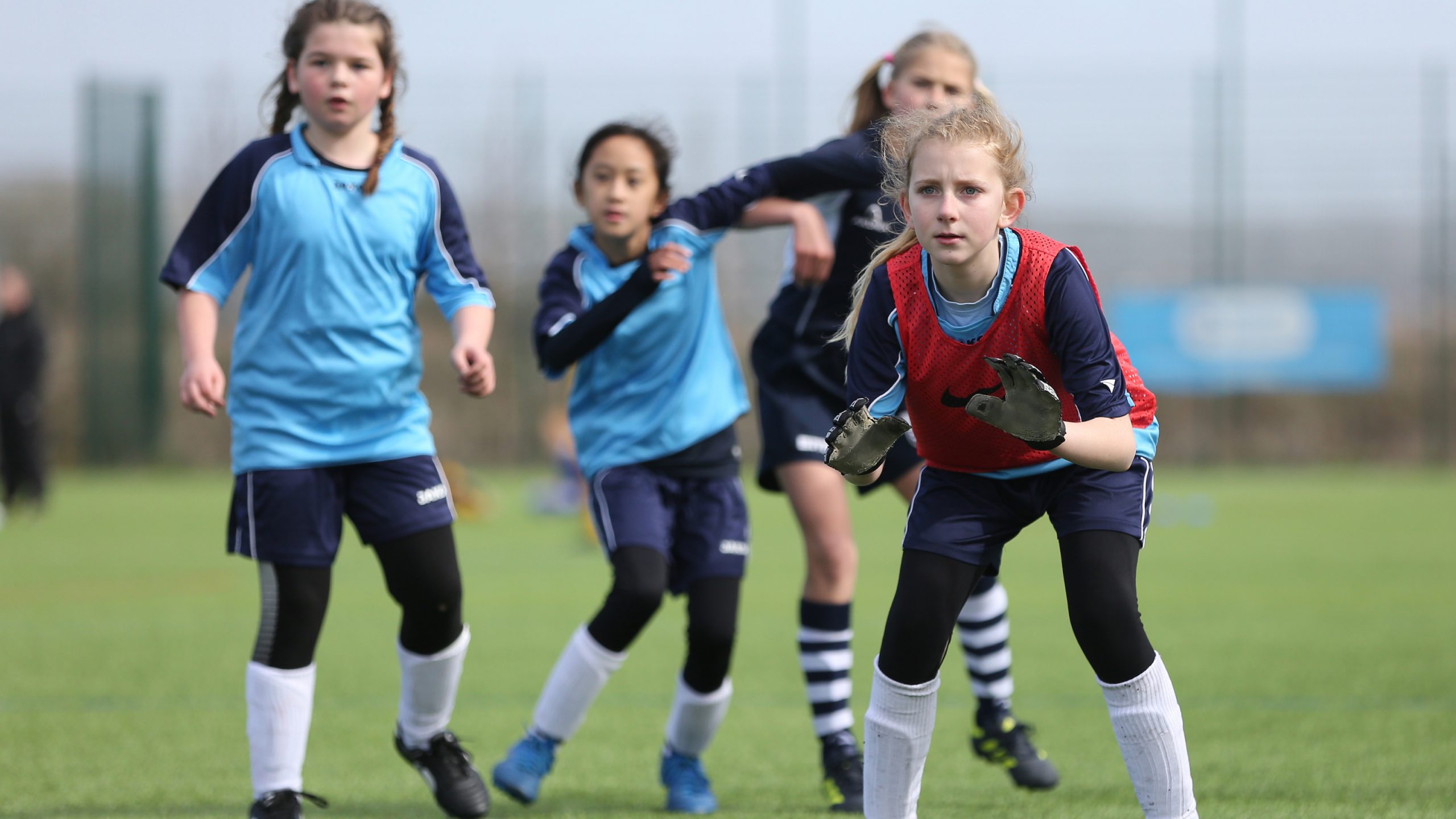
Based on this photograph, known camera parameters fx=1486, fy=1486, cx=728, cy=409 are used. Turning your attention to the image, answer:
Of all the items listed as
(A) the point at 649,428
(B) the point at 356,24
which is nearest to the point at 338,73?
(B) the point at 356,24

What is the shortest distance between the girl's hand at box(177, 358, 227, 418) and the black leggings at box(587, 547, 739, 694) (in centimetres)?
108

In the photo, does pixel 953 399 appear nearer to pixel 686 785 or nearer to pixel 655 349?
pixel 655 349

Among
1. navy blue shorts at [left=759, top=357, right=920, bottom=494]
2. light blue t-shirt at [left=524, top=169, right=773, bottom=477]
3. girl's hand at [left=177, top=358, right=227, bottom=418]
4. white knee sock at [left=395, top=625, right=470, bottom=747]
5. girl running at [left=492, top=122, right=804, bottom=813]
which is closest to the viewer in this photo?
girl's hand at [left=177, top=358, right=227, bottom=418]

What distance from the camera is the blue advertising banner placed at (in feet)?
60.8

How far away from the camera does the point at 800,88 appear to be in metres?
20.9

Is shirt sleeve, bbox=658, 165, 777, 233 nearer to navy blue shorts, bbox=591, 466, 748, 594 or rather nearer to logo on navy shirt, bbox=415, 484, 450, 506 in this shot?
navy blue shorts, bbox=591, 466, 748, 594

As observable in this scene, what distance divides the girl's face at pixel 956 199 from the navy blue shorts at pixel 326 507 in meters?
1.44

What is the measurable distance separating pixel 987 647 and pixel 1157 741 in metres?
1.40

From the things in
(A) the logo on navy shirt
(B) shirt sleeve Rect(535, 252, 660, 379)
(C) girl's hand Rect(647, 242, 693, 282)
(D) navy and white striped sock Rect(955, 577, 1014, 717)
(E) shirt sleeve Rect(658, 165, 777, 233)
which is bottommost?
(D) navy and white striped sock Rect(955, 577, 1014, 717)

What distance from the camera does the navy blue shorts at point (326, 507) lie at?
11.1 feet

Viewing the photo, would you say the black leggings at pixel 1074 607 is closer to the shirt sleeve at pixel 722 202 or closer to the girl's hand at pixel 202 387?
the shirt sleeve at pixel 722 202

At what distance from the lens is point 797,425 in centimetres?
412

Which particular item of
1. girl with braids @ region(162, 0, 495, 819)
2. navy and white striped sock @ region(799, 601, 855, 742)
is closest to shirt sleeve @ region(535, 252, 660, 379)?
girl with braids @ region(162, 0, 495, 819)

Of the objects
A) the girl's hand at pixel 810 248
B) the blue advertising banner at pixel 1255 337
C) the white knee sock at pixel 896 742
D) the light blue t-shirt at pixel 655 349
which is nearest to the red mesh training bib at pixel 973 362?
the white knee sock at pixel 896 742
